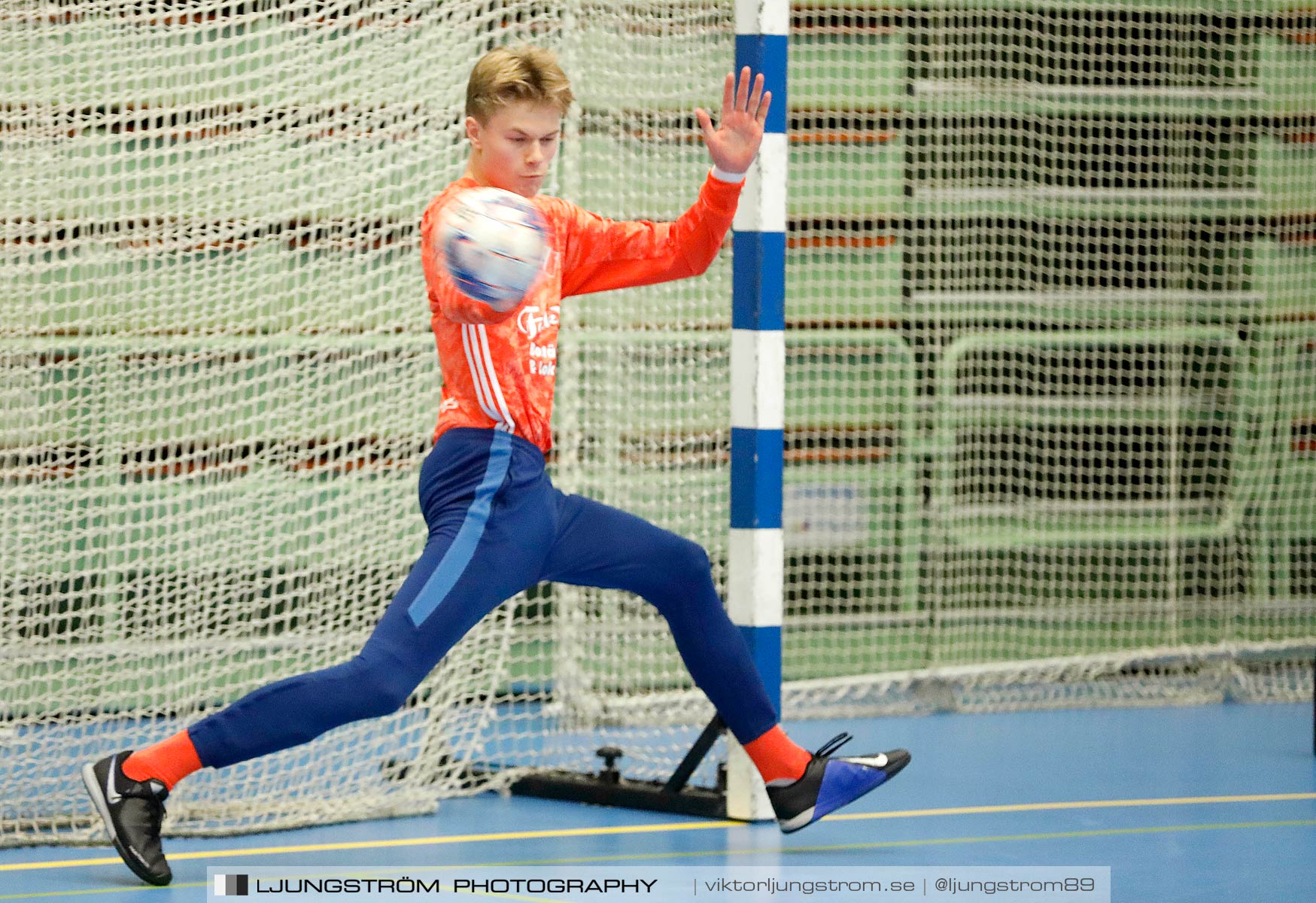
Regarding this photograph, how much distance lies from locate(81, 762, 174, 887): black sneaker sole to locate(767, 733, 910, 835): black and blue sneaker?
1.32 metres

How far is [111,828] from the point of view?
148 inches

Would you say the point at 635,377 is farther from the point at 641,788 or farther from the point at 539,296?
the point at 539,296

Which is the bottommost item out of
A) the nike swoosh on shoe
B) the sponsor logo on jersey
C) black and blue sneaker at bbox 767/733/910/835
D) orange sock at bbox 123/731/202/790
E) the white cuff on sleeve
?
black and blue sneaker at bbox 767/733/910/835

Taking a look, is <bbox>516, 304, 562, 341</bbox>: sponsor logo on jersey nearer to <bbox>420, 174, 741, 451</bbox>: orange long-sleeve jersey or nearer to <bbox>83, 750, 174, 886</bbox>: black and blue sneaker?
<bbox>420, 174, 741, 451</bbox>: orange long-sleeve jersey

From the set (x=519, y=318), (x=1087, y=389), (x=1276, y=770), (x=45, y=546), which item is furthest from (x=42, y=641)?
(x=1087, y=389)

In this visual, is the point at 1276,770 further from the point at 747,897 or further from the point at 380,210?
the point at 380,210

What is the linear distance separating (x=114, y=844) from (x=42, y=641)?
1607 millimetres

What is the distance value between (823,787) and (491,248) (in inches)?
57.3

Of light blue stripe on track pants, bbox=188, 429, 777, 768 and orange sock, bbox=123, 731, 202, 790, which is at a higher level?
light blue stripe on track pants, bbox=188, 429, 777, 768

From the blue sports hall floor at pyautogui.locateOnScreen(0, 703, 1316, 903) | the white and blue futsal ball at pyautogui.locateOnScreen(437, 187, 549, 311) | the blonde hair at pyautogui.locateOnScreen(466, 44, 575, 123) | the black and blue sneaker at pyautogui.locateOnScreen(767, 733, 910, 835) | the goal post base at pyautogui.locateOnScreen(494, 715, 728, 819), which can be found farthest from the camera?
the goal post base at pyautogui.locateOnScreen(494, 715, 728, 819)

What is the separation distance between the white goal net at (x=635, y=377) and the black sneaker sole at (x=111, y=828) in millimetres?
620

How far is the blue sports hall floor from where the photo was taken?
13.0 feet

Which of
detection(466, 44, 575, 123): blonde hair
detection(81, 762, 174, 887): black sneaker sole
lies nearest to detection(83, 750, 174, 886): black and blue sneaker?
detection(81, 762, 174, 887): black sneaker sole

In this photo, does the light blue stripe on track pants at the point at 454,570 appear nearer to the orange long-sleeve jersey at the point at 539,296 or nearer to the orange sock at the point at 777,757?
the orange long-sleeve jersey at the point at 539,296
